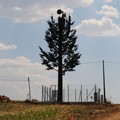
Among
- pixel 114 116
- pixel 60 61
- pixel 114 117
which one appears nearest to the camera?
pixel 114 117

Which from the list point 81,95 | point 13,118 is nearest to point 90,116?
point 13,118

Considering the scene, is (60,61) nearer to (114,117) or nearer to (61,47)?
(61,47)

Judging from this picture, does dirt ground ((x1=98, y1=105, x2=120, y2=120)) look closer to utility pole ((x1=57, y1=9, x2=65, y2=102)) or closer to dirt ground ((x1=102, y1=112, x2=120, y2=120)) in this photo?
dirt ground ((x1=102, y1=112, x2=120, y2=120))

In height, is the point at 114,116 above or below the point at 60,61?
below

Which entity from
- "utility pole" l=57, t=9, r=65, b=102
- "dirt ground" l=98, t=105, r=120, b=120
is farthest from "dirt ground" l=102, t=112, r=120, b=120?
"utility pole" l=57, t=9, r=65, b=102

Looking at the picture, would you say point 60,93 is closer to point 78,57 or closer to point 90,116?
point 78,57

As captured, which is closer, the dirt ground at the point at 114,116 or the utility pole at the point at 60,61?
the dirt ground at the point at 114,116

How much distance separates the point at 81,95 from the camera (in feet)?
161

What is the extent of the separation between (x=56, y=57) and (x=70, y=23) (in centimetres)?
451

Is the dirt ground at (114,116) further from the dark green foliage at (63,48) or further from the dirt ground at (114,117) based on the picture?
the dark green foliage at (63,48)

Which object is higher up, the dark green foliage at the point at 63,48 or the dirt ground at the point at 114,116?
the dark green foliage at the point at 63,48

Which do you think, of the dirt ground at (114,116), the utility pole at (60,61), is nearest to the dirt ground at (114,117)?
the dirt ground at (114,116)

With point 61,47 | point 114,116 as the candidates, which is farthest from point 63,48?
point 114,116

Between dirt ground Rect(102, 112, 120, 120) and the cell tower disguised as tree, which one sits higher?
the cell tower disguised as tree
